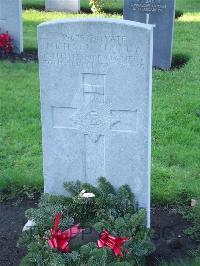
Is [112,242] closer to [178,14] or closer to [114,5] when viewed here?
[178,14]

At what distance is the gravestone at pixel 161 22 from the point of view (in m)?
8.52

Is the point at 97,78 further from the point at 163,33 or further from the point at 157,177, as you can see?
the point at 163,33

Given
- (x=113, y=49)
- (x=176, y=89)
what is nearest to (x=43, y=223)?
(x=113, y=49)

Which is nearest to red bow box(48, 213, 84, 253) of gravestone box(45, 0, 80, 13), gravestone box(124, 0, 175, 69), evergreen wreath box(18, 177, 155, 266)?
evergreen wreath box(18, 177, 155, 266)

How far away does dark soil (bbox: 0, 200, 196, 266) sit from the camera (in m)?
3.92

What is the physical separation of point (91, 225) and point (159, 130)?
236 cm

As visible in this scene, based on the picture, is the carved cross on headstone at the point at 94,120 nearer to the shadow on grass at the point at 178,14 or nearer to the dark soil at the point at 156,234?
the dark soil at the point at 156,234

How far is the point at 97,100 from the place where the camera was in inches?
150

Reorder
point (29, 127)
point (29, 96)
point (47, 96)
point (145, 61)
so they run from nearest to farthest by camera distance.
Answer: point (145, 61) → point (47, 96) → point (29, 127) → point (29, 96)

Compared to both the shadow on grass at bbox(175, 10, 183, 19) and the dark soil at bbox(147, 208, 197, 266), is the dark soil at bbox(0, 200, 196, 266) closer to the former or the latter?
the dark soil at bbox(147, 208, 197, 266)

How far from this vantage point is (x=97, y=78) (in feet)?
12.3

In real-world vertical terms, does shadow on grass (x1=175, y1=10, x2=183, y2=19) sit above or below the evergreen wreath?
above

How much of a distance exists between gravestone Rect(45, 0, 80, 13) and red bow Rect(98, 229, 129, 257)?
9.98 metres

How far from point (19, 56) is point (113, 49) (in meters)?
5.62
